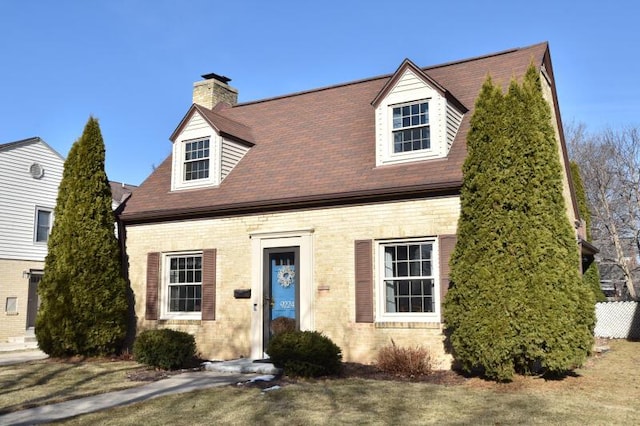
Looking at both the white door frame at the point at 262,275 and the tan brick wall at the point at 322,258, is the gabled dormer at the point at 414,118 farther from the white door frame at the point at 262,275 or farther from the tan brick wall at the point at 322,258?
the white door frame at the point at 262,275

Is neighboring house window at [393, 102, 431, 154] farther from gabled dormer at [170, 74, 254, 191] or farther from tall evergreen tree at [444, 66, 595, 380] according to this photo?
gabled dormer at [170, 74, 254, 191]

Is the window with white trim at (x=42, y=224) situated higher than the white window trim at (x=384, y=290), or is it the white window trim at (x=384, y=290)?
the window with white trim at (x=42, y=224)

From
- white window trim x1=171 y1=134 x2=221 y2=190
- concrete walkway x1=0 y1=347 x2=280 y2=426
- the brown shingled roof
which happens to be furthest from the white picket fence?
white window trim x1=171 y1=134 x2=221 y2=190

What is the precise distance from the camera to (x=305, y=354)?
10656mm

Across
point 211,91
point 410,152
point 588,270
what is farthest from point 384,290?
point 588,270

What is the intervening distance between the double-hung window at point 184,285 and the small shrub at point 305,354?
171 inches

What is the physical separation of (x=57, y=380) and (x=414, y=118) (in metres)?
9.27

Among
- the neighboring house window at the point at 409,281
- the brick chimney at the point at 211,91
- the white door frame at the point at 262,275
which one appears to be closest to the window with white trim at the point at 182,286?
the white door frame at the point at 262,275

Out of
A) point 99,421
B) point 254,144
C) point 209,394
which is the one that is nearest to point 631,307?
point 254,144

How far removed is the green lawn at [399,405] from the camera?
7.55 metres

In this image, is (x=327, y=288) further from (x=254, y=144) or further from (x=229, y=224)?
(x=254, y=144)

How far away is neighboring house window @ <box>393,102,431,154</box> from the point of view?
13.2 m

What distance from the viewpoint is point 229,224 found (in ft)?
47.7

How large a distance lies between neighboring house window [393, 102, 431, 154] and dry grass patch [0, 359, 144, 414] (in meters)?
7.56
